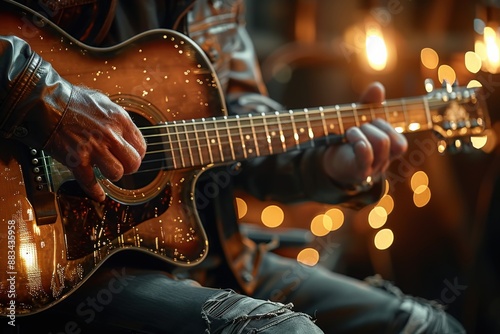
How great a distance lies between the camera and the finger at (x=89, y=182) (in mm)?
1152

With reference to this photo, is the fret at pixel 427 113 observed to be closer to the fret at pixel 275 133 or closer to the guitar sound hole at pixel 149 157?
the fret at pixel 275 133

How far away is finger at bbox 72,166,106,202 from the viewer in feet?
3.78

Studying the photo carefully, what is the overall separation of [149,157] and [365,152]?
0.49 meters

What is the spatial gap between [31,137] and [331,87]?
2.81 meters

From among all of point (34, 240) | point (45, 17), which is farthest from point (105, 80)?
point (34, 240)

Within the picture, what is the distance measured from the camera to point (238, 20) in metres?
1.83

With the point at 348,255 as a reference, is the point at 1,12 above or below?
above

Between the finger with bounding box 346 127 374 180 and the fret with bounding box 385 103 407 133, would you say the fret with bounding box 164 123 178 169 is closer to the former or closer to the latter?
the finger with bounding box 346 127 374 180

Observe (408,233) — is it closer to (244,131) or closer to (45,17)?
(244,131)

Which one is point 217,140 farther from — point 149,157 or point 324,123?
point 324,123

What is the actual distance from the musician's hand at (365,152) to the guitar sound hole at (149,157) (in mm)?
462

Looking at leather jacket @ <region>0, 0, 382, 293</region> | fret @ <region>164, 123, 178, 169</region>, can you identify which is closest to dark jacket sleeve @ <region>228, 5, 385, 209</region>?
leather jacket @ <region>0, 0, 382, 293</region>

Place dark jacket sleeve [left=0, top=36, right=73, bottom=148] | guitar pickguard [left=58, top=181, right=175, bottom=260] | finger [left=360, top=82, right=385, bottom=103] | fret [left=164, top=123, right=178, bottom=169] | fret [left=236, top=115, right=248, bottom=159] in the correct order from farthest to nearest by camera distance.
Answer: finger [left=360, top=82, right=385, bottom=103] → fret [left=236, top=115, right=248, bottom=159] → fret [left=164, top=123, right=178, bottom=169] → guitar pickguard [left=58, top=181, right=175, bottom=260] → dark jacket sleeve [left=0, top=36, right=73, bottom=148]

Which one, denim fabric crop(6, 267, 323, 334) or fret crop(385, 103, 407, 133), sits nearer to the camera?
denim fabric crop(6, 267, 323, 334)
